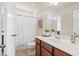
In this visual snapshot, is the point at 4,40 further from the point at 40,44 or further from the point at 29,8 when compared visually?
the point at 40,44

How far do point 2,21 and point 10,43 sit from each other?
310mm

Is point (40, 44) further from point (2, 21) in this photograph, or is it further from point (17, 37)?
point (2, 21)

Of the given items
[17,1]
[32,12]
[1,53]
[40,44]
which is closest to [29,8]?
[32,12]

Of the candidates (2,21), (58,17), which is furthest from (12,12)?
(58,17)

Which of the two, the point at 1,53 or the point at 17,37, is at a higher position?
the point at 17,37

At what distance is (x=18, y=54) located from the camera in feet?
4.61

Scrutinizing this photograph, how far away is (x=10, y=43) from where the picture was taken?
1.50m

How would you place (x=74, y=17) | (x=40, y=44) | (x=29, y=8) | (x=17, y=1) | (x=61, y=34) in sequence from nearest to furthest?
(x=17, y=1), (x=29, y=8), (x=74, y=17), (x=61, y=34), (x=40, y=44)

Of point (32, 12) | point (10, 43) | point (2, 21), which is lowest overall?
point (10, 43)

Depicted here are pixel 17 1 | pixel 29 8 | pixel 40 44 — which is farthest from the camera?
pixel 40 44

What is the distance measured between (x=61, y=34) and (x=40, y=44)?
2.63 feet

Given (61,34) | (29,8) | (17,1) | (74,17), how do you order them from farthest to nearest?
(61,34)
(74,17)
(29,8)
(17,1)

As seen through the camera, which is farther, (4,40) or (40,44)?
(40,44)

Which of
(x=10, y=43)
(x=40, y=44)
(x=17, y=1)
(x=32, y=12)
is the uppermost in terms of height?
(x=17, y=1)
